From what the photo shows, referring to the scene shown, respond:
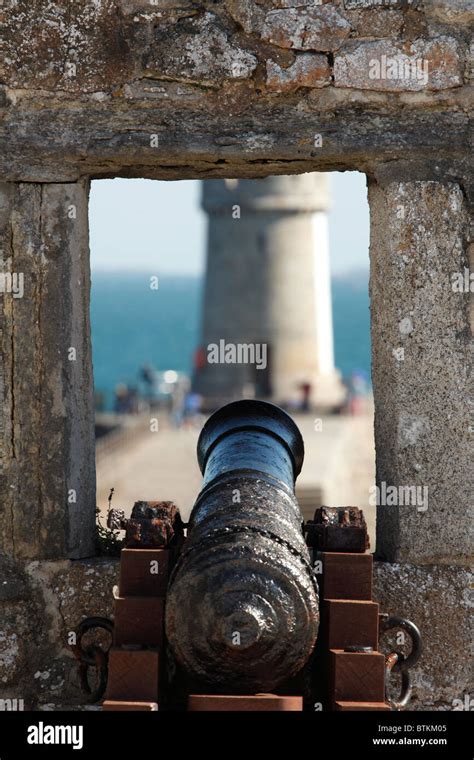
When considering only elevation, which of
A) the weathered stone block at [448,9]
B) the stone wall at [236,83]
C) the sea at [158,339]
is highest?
the sea at [158,339]

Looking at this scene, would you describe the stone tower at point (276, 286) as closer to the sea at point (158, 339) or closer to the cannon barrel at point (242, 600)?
the sea at point (158, 339)

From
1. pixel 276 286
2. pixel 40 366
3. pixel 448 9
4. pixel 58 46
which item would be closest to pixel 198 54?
pixel 58 46

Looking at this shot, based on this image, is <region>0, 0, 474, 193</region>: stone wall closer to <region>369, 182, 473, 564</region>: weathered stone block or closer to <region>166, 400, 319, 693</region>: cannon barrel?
<region>369, 182, 473, 564</region>: weathered stone block

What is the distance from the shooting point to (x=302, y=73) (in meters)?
4.81

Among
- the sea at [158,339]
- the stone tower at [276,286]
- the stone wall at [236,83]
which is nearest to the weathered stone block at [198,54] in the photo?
the stone wall at [236,83]

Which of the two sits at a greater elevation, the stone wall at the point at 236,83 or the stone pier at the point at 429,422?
the stone wall at the point at 236,83

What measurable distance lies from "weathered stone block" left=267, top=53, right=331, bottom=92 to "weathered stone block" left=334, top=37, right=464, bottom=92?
48 millimetres

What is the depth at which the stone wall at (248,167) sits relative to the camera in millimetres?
4816

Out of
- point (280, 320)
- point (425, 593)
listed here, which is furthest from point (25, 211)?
point (280, 320)

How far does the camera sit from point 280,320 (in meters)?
35.4

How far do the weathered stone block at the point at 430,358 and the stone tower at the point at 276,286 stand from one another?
1158 inches

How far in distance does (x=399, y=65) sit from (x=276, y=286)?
3053cm

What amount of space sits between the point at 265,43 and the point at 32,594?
90.1 inches

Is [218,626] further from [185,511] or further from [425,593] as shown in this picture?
[185,511]
